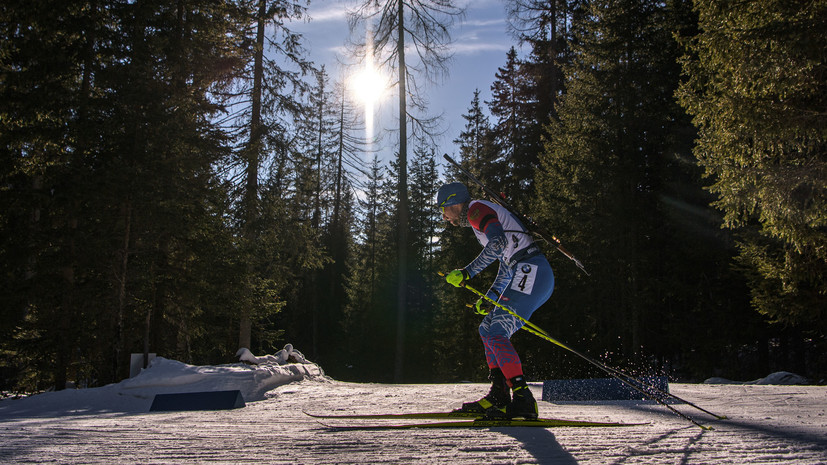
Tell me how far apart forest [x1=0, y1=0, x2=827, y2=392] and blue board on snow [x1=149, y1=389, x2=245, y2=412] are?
17.2 feet

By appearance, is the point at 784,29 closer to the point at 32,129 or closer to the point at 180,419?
the point at 180,419

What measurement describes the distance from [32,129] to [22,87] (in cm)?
88

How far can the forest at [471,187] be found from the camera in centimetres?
1087

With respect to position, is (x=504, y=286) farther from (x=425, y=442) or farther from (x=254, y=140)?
(x=254, y=140)

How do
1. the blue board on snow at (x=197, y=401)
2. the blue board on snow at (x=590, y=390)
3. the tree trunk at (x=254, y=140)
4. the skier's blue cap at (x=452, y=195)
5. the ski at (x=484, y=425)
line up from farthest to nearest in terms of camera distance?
1. the tree trunk at (x=254, y=140)
2. the blue board on snow at (x=590, y=390)
3. the blue board on snow at (x=197, y=401)
4. the skier's blue cap at (x=452, y=195)
5. the ski at (x=484, y=425)

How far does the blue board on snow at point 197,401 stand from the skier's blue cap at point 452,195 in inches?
162


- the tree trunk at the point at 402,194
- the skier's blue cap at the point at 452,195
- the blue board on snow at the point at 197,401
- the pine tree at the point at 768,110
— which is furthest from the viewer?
the tree trunk at the point at 402,194

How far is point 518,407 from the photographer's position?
16.2 ft

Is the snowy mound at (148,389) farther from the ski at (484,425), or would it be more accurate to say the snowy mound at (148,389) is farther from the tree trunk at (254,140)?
the tree trunk at (254,140)

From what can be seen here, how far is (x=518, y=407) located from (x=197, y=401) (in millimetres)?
4460

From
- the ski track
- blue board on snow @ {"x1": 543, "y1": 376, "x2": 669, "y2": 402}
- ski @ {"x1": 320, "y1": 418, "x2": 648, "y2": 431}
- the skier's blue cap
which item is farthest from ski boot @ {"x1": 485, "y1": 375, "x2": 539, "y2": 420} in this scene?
blue board on snow @ {"x1": 543, "y1": 376, "x2": 669, "y2": 402}

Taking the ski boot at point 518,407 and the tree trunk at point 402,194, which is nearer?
the ski boot at point 518,407

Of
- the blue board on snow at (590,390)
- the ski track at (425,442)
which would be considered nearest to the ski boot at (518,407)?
the ski track at (425,442)

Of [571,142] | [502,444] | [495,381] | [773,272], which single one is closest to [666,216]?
[571,142]
